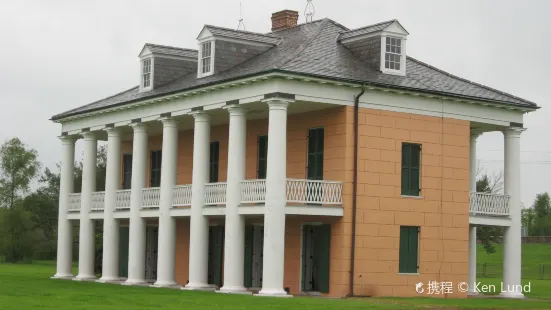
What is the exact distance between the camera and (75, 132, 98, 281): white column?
45.5 meters

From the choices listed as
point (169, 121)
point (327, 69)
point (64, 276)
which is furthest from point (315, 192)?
point (64, 276)

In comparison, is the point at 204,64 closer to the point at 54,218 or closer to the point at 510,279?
the point at 510,279

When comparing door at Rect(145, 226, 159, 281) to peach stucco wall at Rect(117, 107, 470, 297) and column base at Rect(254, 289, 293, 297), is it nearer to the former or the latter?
peach stucco wall at Rect(117, 107, 470, 297)

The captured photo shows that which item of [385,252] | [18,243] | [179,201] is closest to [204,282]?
[179,201]

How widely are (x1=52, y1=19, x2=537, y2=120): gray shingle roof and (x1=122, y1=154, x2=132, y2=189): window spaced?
668 cm

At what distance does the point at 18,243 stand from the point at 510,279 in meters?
48.5

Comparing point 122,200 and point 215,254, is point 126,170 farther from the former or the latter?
point 215,254

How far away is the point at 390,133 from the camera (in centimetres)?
3544

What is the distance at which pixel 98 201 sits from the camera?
45188 mm

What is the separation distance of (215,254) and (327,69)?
1063cm

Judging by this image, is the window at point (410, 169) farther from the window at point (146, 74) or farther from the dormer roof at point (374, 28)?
the window at point (146, 74)

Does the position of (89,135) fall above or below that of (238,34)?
below

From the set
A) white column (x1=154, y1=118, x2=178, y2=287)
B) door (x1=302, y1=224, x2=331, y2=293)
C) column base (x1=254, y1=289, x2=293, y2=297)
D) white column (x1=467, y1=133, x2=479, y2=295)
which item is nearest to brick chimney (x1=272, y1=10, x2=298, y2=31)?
white column (x1=154, y1=118, x2=178, y2=287)

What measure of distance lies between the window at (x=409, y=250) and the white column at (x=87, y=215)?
15.8m
